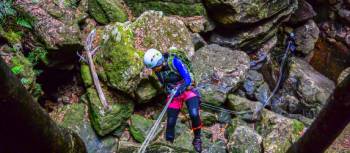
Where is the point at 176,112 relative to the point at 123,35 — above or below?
below

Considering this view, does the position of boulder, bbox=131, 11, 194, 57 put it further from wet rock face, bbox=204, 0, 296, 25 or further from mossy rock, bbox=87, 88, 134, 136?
wet rock face, bbox=204, 0, 296, 25

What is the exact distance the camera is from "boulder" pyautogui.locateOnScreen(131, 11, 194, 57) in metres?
9.53

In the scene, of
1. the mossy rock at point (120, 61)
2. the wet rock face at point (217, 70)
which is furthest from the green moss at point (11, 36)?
the wet rock face at point (217, 70)

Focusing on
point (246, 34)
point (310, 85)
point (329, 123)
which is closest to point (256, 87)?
point (246, 34)

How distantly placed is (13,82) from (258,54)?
12.3m

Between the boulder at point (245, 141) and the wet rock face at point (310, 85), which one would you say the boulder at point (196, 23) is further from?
the wet rock face at point (310, 85)

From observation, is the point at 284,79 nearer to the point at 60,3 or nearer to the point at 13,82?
the point at 60,3

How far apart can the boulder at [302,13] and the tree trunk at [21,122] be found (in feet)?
47.8

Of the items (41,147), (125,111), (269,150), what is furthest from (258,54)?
(41,147)

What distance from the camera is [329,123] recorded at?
1676mm

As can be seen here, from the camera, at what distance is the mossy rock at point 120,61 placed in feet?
29.3

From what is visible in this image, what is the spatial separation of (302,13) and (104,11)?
28.5 ft

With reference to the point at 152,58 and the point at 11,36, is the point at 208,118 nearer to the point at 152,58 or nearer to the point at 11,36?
the point at 152,58

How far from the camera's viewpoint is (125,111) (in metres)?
9.16
